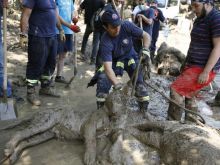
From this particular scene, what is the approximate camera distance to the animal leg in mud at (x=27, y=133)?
405cm

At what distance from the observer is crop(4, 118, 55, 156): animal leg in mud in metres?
4.05

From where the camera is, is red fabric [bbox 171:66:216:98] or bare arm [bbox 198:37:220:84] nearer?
bare arm [bbox 198:37:220:84]

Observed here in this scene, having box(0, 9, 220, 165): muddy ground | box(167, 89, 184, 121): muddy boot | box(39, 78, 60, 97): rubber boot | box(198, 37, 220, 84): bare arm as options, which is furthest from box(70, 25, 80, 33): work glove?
box(198, 37, 220, 84): bare arm

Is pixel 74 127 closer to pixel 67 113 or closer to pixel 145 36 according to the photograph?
pixel 67 113

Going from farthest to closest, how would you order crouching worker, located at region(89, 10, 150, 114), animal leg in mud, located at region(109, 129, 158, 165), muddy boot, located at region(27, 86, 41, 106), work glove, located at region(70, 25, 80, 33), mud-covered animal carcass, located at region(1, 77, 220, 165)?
work glove, located at region(70, 25, 80, 33) → muddy boot, located at region(27, 86, 41, 106) → crouching worker, located at region(89, 10, 150, 114) → animal leg in mud, located at region(109, 129, 158, 165) → mud-covered animal carcass, located at region(1, 77, 220, 165)

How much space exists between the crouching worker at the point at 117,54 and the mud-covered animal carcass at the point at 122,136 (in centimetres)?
37

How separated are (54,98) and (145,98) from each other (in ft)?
6.50

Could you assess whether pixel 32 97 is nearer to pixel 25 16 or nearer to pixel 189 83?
pixel 25 16

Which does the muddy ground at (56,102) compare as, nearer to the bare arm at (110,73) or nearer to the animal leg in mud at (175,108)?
the animal leg in mud at (175,108)

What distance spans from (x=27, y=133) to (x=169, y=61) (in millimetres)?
5723

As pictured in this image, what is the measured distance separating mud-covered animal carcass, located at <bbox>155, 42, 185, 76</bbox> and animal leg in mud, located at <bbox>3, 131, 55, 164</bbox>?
5.10 m

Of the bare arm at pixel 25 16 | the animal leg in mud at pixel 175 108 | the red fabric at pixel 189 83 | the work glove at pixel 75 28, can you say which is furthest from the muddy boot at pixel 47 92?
the red fabric at pixel 189 83

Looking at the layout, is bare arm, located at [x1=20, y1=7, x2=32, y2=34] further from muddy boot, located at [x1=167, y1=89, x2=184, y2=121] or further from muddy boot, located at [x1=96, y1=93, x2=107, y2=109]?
muddy boot, located at [x1=167, y1=89, x2=184, y2=121]

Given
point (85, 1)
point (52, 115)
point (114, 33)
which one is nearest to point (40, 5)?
point (114, 33)
